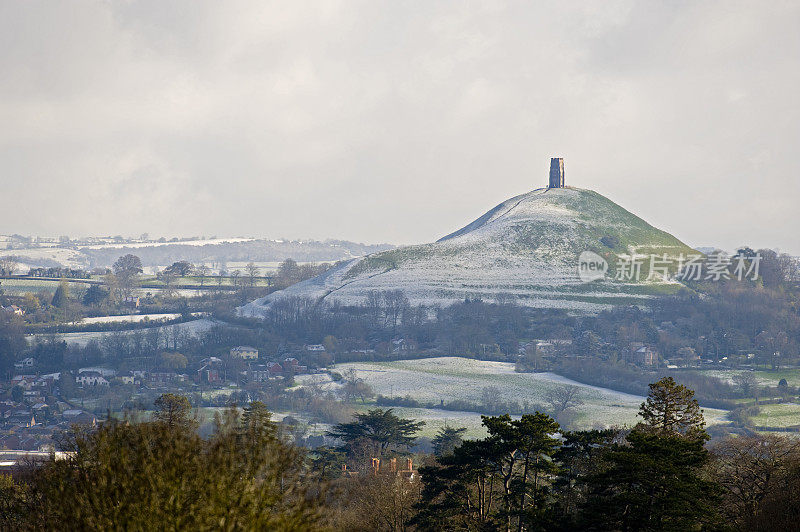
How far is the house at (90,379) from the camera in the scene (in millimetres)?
169125

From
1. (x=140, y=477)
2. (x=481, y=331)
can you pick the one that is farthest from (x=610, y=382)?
(x=140, y=477)

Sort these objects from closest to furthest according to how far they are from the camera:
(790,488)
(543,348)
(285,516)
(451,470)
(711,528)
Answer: (285,516) → (711,528) → (790,488) → (451,470) → (543,348)

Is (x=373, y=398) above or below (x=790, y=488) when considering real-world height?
below

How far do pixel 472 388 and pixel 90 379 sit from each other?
70.3 metres

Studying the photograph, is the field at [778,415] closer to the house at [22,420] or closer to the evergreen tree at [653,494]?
the evergreen tree at [653,494]

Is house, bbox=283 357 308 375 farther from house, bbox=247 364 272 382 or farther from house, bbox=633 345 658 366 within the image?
house, bbox=633 345 658 366

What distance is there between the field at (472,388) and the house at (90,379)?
41902 mm

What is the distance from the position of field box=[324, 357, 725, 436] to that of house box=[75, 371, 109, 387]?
41902 millimetres

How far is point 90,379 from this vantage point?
17112 centimetres

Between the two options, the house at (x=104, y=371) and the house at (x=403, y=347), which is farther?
the house at (x=403, y=347)

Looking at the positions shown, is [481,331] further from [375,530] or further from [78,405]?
[375,530]

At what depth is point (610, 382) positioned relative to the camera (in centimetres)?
16125

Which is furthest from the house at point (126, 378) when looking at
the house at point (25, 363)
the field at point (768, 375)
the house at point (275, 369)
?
the field at point (768, 375)

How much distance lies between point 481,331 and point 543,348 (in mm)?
13686
